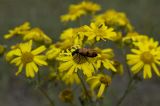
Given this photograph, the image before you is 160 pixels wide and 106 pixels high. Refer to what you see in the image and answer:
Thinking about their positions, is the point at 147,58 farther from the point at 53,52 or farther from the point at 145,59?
the point at 53,52

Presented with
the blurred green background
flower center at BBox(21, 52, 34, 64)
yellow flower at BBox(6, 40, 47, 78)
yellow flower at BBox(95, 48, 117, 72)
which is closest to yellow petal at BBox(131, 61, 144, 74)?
yellow flower at BBox(95, 48, 117, 72)

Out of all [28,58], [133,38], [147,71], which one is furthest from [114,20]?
[28,58]

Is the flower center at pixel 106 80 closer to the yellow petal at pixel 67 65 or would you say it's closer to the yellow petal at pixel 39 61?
the yellow petal at pixel 67 65

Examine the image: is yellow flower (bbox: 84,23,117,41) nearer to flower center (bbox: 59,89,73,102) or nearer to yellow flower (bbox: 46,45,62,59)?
yellow flower (bbox: 46,45,62,59)

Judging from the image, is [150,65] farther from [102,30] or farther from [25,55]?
[25,55]

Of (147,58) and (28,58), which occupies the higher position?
(28,58)

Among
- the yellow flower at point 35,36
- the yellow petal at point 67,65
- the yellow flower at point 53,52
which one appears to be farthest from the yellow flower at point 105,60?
the yellow flower at point 35,36

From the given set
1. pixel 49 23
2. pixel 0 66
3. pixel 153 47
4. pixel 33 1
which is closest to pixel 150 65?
pixel 153 47
